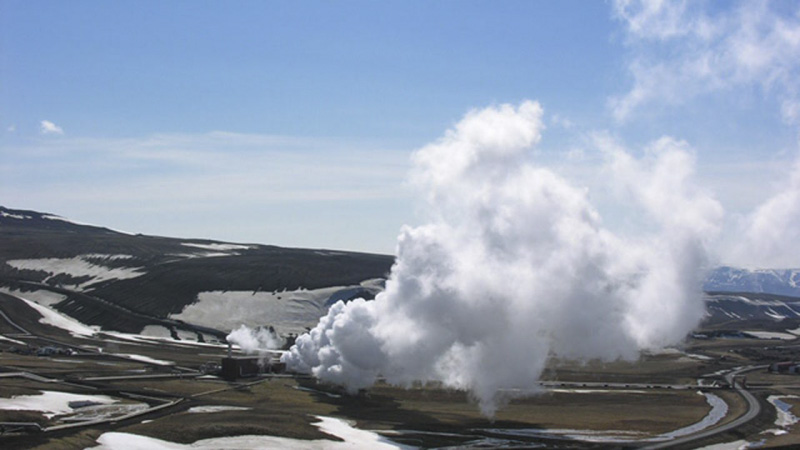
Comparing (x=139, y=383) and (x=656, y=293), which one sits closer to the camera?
(x=139, y=383)

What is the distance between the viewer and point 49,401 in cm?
11181

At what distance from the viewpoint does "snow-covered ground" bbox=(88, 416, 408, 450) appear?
8588 centimetres

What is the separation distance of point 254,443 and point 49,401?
3696 cm

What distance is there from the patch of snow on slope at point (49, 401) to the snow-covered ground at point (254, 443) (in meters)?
18.7

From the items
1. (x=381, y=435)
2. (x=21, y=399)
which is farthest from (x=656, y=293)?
(x=21, y=399)

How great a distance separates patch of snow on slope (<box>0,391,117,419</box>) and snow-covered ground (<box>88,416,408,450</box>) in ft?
61.5

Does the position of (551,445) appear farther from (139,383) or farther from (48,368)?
(48,368)

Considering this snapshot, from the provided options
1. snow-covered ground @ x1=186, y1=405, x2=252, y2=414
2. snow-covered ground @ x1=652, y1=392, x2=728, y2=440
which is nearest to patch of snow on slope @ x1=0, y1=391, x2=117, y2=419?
snow-covered ground @ x1=186, y1=405, x2=252, y2=414

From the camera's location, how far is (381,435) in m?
99.4

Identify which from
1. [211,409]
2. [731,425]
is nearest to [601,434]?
[731,425]

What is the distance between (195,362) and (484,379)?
3865 inches

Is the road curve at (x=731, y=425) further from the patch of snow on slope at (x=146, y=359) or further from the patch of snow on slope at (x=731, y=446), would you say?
the patch of snow on slope at (x=146, y=359)

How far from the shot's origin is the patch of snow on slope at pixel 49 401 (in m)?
104

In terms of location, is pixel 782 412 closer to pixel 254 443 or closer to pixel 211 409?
pixel 254 443
